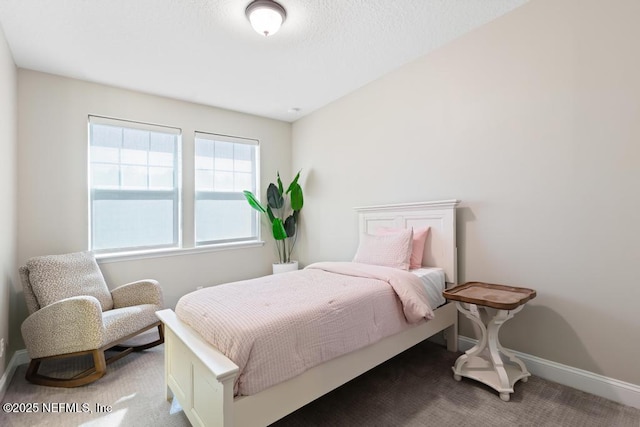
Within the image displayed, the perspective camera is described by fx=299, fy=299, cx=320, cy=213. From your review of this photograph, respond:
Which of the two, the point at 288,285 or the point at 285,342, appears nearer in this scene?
the point at 285,342

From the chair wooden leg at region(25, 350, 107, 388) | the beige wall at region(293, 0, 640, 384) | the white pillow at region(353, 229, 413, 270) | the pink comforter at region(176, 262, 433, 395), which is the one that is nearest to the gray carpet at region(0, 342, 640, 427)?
the chair wooden leg at region(25, 350, 107, 388)

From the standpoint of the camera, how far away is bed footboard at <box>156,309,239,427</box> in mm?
1207

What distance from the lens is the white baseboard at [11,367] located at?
202cm

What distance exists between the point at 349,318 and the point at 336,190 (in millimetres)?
2249

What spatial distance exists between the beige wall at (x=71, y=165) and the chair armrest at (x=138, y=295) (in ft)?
1.55

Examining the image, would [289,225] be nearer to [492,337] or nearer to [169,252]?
[169,252]

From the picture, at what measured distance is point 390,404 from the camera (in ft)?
6.00

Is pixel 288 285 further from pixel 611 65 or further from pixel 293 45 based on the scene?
pixel 611 65

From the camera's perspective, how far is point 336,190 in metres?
3.76

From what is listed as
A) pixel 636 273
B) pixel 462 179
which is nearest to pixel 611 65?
pixel 462 179

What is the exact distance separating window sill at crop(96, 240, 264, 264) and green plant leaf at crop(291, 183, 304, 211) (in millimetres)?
707

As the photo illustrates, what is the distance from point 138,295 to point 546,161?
11.4ft

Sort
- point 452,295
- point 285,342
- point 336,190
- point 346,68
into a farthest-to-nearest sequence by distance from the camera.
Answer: point 336,190
point 346,68
point 452,295
point 285,342

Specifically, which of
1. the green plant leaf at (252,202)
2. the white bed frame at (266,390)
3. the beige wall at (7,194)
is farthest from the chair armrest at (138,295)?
the green plant leaf at (252,202)
